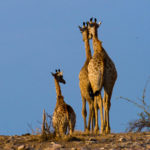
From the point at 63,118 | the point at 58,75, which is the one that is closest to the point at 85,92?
the point at 58,75

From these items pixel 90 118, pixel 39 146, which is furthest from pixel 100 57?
pixel 39 146

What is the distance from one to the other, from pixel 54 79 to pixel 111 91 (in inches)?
57.5

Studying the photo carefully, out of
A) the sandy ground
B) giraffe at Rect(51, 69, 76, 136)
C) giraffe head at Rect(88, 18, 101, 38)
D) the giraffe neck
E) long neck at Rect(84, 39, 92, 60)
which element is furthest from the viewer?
long neck at Rect(84, 39, 92, 60)

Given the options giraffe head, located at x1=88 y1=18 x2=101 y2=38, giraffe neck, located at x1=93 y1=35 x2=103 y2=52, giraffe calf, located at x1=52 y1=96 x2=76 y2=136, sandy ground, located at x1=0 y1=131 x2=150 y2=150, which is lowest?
→ sandy ground, located at x1=0 y1=131 x2=150 y2=150

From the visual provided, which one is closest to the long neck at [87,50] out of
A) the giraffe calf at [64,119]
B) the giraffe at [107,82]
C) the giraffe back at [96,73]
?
the giraffe at [107,82]

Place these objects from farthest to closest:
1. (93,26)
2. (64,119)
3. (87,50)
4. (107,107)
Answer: (87,50) → (93,26) → (107,107) → (64,119)

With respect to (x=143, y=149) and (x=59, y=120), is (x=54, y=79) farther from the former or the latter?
(x=143, y=149)

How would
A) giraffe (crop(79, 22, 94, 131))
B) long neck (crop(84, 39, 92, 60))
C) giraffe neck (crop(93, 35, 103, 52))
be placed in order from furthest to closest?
1. long neck (crop(84, 39, 92, 60))
2. giraffe (crop(79, 22, 94, 131))
3. giraffe neck (crop(93, 35, 103, 52))

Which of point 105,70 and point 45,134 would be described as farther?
point 105,70

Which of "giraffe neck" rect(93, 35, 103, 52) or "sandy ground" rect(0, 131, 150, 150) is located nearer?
"sandy ground" rect(0, 131, 150, 150)

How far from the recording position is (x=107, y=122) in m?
8.98

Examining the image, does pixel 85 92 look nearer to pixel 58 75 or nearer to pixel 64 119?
pixel 58 75

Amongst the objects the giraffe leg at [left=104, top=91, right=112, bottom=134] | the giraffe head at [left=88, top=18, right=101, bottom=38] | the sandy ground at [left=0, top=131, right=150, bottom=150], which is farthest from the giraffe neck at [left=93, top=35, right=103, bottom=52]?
the sandy ground at [left=0, top=131, right=150, bottom=150]

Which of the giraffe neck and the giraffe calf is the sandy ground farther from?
the giraffe neck
